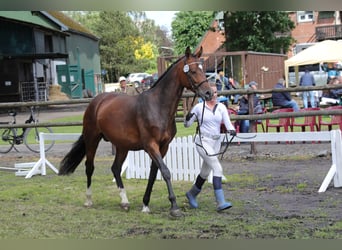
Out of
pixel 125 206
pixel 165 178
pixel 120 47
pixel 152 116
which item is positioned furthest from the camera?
pixel 120 47

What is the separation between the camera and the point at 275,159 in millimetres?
10117

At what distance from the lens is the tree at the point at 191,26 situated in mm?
51250

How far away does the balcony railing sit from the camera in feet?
125

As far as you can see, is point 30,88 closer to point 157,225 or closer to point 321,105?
point 321,105

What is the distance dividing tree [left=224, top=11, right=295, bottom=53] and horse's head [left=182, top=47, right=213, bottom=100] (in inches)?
983

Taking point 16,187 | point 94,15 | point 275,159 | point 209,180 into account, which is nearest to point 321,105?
point 275,159

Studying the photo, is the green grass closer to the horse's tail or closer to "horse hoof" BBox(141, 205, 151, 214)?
"horse hoof" BBox(141, 205, 151, 214)

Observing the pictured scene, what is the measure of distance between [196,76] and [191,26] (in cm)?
4617

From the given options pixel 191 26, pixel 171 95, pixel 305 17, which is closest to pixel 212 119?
pixel 171 95

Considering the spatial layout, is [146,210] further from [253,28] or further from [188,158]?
[253,28]

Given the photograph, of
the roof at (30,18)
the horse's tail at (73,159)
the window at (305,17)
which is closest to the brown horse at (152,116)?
the horse's tail at (73,159)

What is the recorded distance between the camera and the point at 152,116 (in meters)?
6.32

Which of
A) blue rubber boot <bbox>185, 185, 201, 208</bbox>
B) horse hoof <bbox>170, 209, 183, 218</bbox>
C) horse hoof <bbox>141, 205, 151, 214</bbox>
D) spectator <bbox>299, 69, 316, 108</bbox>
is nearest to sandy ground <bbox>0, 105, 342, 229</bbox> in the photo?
blue rubber boot <bbox>185, 185, 201, 208</bbox>
